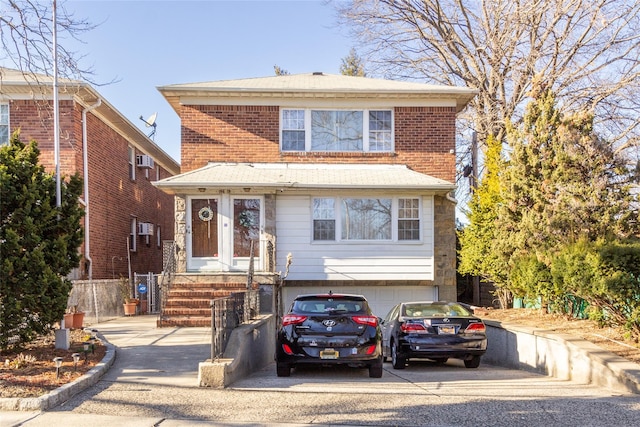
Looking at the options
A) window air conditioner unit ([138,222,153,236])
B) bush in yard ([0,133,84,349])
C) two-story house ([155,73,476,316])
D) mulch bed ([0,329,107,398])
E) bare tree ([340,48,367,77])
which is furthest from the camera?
bare tree ([340,48,367,77])

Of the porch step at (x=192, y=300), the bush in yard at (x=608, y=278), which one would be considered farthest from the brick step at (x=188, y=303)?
the bush in yard at (x=608, y=278)

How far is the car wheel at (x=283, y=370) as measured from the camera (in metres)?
10.2

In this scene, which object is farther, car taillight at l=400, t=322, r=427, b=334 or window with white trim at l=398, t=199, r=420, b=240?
window with white trim at l=398, t=199, r=420, b=240

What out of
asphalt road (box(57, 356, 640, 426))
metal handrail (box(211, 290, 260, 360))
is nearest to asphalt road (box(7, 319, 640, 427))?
asphalt road (box(57, 356, 640, 426))

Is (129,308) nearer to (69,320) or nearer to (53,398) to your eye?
(69,320)

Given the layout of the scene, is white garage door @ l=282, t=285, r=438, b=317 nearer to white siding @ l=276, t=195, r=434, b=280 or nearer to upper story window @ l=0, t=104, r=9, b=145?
white siding @ l=276, t=195, r=434, b=280

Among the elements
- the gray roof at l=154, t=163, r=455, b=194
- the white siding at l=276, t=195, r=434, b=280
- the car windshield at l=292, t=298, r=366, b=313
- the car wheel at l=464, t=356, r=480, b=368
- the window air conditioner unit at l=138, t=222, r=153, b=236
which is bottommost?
the car wheel at l=464, t=356, r=480, b=368

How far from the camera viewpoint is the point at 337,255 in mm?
18484

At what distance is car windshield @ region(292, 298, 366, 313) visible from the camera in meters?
10.4

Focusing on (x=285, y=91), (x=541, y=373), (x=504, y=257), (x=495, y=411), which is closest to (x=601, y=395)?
(x=495, y=411)

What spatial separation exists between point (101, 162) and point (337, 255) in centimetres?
890

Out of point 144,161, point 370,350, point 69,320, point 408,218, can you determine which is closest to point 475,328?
point 370,350

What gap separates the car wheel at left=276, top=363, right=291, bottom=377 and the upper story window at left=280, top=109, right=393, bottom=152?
404 inches

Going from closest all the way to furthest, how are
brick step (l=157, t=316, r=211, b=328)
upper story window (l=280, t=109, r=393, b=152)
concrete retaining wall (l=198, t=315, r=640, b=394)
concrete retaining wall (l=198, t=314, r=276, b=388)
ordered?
concrete retaining wall (l=198, t=314, r=276, b=388), concrete retaining wall (l=198, t=315, r=640, b=394), brick step (l=157, t=316, r=211, b=328), upper story window (l=280, t=109, r=393, b=152)
